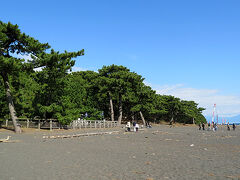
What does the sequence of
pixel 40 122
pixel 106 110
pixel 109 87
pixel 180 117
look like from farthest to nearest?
pixel 180 117 → pixel 106 110 → pixel 109 87 → pixel 40 122

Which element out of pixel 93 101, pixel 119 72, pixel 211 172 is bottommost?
pixel 211 172

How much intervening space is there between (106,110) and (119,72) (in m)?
16.3

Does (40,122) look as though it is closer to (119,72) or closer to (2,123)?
(2,123)

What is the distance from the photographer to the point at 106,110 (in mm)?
64812

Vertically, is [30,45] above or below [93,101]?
above

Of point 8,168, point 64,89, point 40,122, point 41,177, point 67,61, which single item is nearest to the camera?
point 41,177

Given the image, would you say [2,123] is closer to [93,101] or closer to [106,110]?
[93,101]

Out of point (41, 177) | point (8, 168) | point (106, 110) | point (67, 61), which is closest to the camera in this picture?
point (41, 177)

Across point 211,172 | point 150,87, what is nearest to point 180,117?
point 150,87

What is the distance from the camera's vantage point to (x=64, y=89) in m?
36.8

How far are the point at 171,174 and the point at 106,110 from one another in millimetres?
58003

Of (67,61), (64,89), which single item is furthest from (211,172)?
(64,89)

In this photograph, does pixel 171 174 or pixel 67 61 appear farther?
pixel 67 61

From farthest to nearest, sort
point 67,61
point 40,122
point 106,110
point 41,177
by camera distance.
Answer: point 106,110 → point 40,122 → point 67,61 → point 41,177
